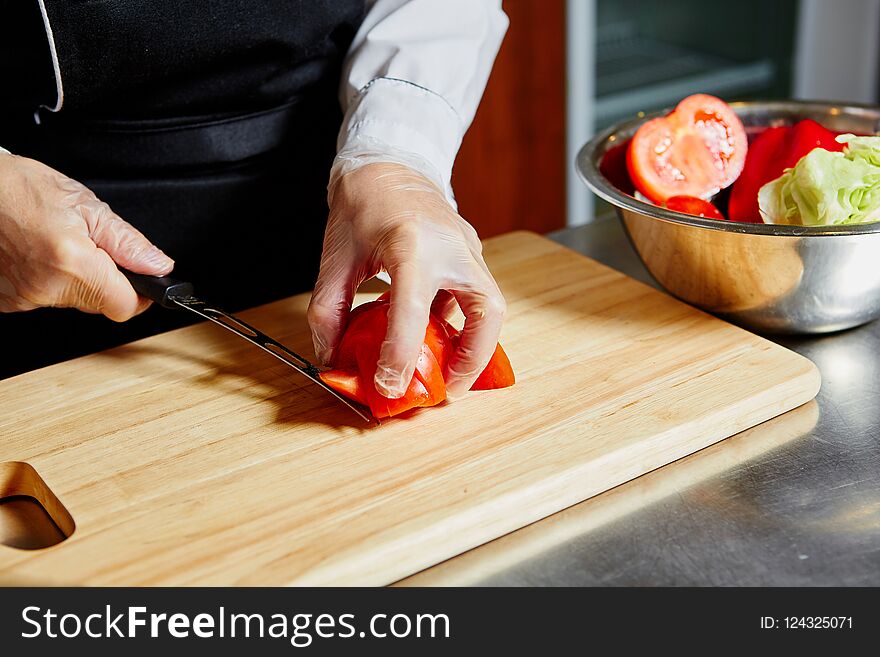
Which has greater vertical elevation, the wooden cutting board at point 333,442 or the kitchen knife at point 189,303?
the kitchen knife at point 189,303

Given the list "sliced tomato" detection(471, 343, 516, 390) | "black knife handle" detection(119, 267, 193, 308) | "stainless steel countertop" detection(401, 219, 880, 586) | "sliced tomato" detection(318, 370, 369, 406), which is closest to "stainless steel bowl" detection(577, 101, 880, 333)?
"stainless steel countertop" detection(401, 219, 880, 586)

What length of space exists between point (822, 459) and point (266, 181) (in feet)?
2.45

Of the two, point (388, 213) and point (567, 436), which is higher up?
Result: point (388, 213)

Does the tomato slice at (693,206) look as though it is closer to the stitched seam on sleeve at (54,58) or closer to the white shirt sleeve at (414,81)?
the white shirt sleeve at (414,81)

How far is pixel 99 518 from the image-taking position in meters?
0.82

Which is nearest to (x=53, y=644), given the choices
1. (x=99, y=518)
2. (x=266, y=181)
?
(x=99, y=518)

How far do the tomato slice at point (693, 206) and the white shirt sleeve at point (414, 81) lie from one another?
0.85ft

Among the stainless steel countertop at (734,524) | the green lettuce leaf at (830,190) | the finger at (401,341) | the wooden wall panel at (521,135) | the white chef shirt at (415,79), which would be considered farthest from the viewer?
the wooden wall panel at (521,135)

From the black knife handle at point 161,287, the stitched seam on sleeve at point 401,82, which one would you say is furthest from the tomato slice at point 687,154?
the black knife handle at point 161,287

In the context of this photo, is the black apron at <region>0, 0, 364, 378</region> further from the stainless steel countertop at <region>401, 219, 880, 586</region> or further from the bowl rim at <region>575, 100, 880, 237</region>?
the stainless steel countertop at <region>401, 219, 880, 586</region>

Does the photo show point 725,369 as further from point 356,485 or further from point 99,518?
point 99,518

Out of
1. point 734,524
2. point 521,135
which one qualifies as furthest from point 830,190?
point 521,135

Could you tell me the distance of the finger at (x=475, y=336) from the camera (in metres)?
0.94

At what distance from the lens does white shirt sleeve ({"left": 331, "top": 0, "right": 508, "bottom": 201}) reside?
3.61 feet
